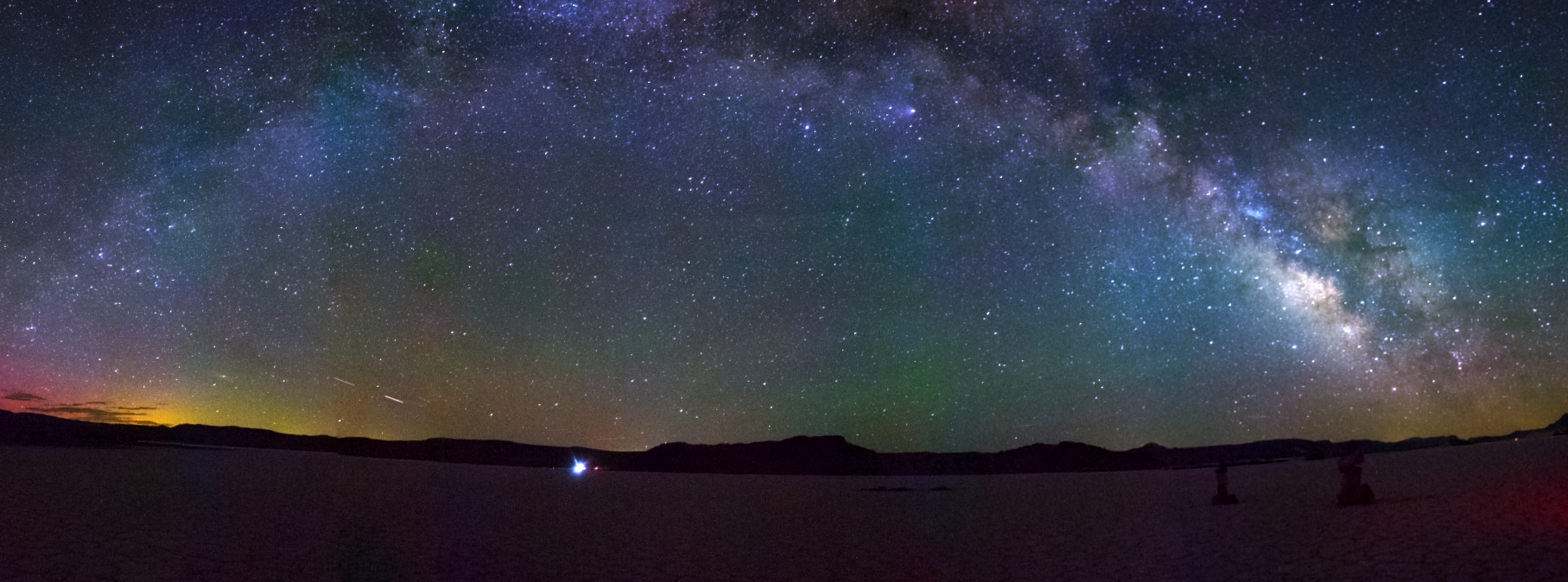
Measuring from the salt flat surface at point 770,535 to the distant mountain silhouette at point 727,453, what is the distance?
128 feet

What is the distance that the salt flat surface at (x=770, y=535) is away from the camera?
9.53 meters

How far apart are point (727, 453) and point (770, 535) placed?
83671 millimetres

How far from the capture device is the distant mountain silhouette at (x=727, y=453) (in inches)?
2356

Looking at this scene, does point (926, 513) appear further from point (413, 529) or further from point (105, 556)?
point (105, 556)

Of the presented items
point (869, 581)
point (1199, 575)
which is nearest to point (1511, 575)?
point (1199, 575)

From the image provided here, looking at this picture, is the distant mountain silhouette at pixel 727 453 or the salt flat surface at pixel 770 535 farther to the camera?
the distant mountain silhouette at pixel 727 453

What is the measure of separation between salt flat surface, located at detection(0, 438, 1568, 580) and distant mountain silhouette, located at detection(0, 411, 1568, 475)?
39068mm

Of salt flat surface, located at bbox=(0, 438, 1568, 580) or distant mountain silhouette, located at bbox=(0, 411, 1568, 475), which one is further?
distant mountain silhouette, located at bbox=(0, 411, 1568, 475)

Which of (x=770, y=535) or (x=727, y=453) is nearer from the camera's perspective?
(x=770, y=535)

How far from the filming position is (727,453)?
96.8 meters

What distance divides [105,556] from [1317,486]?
962 inches

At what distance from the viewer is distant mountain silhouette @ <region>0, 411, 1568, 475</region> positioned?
196ft

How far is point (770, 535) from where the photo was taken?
577 inches

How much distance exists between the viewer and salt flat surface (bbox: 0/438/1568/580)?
953cm
